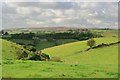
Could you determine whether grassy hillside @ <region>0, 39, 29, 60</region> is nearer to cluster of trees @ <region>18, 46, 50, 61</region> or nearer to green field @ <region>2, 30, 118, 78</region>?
green field @ <region>2, 30, 118, 78</region>

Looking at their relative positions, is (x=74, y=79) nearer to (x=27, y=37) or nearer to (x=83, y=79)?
(x=83, y=79)

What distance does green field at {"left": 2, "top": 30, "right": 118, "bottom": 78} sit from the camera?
18575mm

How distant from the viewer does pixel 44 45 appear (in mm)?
126250

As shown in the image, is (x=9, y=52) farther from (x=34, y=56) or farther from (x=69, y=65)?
(x=69, y=65)

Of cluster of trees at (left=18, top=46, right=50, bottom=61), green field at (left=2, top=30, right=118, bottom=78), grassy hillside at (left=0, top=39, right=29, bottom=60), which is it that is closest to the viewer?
green field at (left=2, top=30, right=118, bottom=78)

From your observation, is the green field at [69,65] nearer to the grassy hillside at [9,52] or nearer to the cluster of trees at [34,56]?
the grassy hillside at [9,52]

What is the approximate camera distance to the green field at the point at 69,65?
18.6 meters

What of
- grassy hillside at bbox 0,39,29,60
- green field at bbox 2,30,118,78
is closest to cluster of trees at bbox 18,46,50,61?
grassy hillside at bbox 0,39,29,60

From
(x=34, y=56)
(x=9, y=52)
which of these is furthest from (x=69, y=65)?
(x=9, y=52)

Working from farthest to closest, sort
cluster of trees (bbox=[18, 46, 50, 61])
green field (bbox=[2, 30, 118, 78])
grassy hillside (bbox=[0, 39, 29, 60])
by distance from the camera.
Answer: grassy hillside (bbox=[0, 39, 29, 60]) < cluster of trees (bbox=[18, 46, 50, 61]) < green field (bbox=[2, 30, 118, 78])

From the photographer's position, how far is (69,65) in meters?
24.8

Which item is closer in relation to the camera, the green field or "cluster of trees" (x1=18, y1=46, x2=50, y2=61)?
the green field

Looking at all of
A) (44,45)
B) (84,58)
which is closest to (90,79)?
(84,58)

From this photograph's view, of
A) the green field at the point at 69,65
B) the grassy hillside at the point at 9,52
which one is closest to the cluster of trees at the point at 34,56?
the grassy hillside at the point at 9,52
